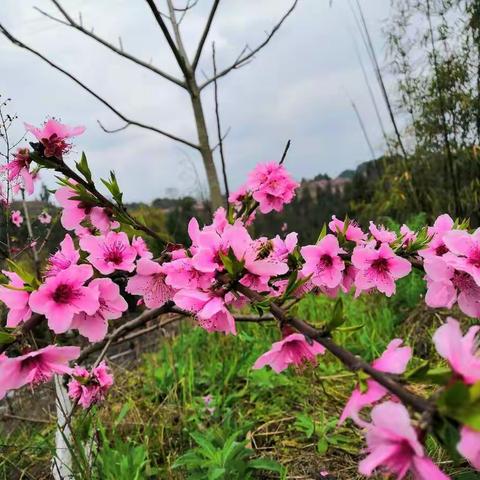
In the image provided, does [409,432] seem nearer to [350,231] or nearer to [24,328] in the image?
[24,328]

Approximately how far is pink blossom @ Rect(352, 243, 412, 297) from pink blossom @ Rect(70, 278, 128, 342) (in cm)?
61

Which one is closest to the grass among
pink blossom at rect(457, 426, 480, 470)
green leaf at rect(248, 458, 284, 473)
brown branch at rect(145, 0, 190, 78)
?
green leaf at rect(248, 458, 284, 473)

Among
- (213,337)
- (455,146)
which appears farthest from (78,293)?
(455,146)

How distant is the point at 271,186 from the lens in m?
2.05

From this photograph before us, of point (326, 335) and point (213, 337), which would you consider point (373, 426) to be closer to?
point (326, 335)

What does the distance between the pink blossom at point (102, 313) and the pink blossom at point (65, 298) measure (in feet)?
0.13

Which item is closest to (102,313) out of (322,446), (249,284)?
(249,284)

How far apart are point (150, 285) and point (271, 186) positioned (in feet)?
2.98

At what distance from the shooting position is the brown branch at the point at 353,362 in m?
0.69

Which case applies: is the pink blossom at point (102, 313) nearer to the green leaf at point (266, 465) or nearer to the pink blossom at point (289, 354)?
the pink blossom at point (289, 354)

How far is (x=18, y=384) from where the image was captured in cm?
97

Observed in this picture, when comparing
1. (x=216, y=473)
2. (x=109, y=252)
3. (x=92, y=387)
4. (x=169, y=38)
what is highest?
(x=169, y=38)

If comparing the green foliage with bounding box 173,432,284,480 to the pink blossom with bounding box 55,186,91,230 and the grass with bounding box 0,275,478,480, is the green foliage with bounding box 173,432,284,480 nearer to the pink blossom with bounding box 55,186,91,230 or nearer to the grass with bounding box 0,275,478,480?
the grass with bounding box 0,275,478,480

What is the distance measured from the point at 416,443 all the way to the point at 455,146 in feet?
17.9
